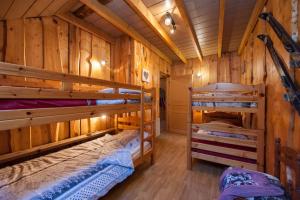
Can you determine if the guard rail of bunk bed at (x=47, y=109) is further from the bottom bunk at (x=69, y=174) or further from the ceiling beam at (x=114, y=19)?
the ceiling beam at (x=114, y=19)

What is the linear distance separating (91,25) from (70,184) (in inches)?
106

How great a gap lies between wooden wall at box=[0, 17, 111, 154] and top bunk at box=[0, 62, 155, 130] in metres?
0.33

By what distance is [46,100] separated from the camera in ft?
3.88

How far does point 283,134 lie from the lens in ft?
4.81

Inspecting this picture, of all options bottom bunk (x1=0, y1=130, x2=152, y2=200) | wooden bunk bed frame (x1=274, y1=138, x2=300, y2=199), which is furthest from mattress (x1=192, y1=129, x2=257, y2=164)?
bottom bunk (x1=0, y1=130, x2=152, y2=200)

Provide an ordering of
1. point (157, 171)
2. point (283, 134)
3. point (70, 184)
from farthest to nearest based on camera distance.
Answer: point (157, 171) < point (283, 134) < point (70, 184)

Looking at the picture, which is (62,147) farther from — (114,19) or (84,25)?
(114,19)

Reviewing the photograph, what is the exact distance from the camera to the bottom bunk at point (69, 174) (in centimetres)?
121

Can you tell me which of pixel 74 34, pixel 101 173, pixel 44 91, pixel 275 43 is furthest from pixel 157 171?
pixel 74 34

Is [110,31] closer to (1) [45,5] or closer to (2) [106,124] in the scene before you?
(1) [45,5]

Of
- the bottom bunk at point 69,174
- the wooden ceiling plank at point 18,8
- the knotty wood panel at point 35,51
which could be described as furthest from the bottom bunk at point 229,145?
the wooden ceiling plank at point 18,8

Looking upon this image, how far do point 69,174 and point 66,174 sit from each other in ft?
0.10

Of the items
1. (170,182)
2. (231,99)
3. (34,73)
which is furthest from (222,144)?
(34,73)

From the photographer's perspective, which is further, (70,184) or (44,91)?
(70,184)
